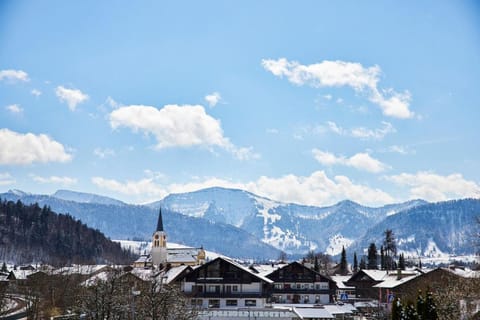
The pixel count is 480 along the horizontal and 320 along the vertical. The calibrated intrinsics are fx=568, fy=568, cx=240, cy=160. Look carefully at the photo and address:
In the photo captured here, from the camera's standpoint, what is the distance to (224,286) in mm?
70500

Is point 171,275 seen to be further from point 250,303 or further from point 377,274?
point 377,274

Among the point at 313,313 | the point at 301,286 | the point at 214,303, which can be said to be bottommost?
the point at 313,313

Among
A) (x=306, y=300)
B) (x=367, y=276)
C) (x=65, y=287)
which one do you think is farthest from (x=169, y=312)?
(x=367, y=276)

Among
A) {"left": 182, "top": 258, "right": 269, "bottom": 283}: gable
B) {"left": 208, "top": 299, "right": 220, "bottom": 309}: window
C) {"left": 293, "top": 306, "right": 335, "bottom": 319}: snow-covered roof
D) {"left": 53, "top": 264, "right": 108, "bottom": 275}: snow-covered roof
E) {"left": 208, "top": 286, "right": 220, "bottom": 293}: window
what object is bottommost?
{"left": 293, "top": 306, "right": 335, "bottom": 319}: snow-covered roof

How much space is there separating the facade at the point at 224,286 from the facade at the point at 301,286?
9.92m

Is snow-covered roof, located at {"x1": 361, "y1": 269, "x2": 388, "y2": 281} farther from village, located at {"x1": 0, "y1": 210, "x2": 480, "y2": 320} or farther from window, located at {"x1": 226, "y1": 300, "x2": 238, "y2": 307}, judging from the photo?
window, located at {"x1": 226, "y1": 300, "x2": 238, "y2": 307}

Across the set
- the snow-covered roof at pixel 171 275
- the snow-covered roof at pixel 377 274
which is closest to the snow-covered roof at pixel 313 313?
the snow-covered roof at pixel 171 275

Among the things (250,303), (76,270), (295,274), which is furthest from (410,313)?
(76,270)

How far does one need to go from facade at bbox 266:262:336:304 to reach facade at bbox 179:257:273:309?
9.92 meters

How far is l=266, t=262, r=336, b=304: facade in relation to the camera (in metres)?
80.2

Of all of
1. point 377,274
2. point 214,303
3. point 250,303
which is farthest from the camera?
point 377,274

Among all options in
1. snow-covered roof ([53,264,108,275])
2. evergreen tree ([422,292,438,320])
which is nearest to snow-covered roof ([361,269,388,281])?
snow-covered roof ([53,264,108,275])

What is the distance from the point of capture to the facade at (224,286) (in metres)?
69.5

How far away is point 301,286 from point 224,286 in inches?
607
